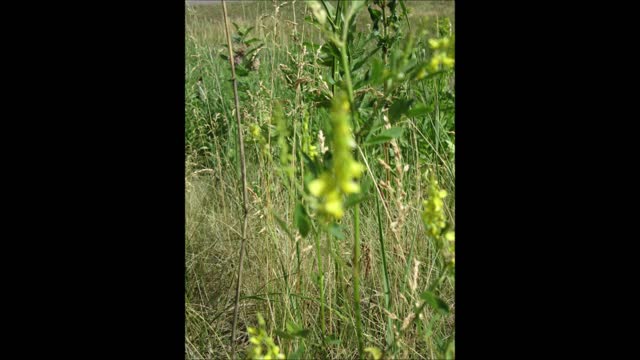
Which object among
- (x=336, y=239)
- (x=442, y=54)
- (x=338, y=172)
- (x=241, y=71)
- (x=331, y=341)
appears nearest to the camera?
(x=338, y=172)

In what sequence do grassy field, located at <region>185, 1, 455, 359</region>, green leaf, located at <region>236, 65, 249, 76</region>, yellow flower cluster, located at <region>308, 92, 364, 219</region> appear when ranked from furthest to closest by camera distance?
green leaf, located at <region>236, 65, 249, 76</region> → grassy field, located at <region>185, 1, 455, 359</region> → yellow flower cluster, located at <region>308, 92, 364, 219</region>

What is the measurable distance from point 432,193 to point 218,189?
989 millimetres

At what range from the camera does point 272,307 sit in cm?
122

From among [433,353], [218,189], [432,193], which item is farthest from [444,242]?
[218,189]

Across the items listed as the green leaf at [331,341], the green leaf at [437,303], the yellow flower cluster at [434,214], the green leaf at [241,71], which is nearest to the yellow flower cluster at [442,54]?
the yellow flower cluster at [434,214]

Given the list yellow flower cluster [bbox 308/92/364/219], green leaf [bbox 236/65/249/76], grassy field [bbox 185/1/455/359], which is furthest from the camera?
green leaf [bbox 236/65/249/76]

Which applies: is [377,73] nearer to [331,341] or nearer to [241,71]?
[331,341]

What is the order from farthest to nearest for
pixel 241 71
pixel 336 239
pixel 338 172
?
1. pixel 241 71
2. pixel 336 239
3. pixel 338 172

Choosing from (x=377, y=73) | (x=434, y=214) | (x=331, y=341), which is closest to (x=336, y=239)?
(x=331, y=341)

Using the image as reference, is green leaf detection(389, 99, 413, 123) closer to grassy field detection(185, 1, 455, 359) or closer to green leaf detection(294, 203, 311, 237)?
grassy field detection(185, 1, 455, 359)

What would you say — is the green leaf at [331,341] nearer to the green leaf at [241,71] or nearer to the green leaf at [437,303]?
the green leaf at [437,303]

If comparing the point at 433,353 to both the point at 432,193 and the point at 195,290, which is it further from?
the point at 195,290

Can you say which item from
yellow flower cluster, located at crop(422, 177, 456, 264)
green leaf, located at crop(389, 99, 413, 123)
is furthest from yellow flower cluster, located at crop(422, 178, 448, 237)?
green leaf, located at crop(389, 99, 413, 123)

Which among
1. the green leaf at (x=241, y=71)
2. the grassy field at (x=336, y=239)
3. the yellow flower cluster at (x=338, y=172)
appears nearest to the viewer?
the yellow flower cluster at (x=338, y=172)
